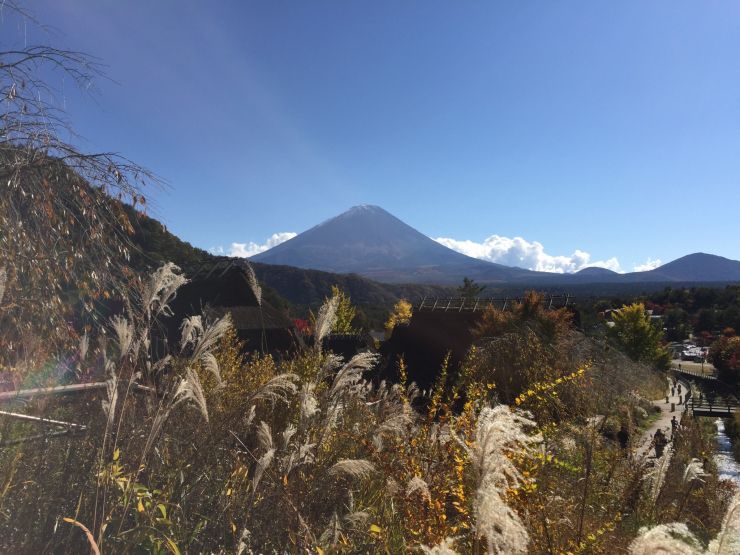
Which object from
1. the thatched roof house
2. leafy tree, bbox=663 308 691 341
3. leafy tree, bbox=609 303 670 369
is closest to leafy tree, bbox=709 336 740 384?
leafy tree, bbox=609 303 670 369

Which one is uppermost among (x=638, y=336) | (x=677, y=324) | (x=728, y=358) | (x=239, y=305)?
(x=239, y=305)

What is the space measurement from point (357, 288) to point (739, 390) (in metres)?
58.8

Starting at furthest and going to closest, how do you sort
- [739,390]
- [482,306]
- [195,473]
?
[739,390], [482,306], [195,473]

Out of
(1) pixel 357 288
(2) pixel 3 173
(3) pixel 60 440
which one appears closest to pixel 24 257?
(2) pixel 3 173

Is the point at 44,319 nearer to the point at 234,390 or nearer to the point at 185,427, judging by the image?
the point at 234,390

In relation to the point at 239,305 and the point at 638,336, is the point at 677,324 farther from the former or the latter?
the point at 239,305

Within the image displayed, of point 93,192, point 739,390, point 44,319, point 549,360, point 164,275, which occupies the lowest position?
point 739,390

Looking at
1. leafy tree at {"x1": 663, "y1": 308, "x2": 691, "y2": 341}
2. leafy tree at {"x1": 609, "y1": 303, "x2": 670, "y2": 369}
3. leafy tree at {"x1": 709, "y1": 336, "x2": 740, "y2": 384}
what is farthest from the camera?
leafy tree at {"x1": 663, "y1": 308, "x2": 691, "y2": 341}

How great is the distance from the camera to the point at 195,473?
2281mm

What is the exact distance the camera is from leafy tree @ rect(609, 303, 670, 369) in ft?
101

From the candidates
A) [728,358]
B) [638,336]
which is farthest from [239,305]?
[728,358]

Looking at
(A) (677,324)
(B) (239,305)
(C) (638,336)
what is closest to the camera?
(B) (239,305)

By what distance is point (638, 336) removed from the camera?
3105cm

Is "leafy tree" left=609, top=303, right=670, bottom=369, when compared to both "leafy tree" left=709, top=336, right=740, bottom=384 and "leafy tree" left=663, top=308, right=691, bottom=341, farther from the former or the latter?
"leafy tree" left=663, top=308, right=691, bottom=341
